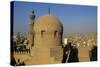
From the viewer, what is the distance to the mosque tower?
111 inches

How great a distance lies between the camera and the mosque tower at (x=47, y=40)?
282cm

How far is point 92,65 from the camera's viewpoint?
313cm

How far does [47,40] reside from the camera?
9.46 feet

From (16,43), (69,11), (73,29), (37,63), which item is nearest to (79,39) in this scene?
(73,29)

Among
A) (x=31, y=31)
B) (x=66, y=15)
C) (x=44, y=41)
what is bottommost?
(x=44, y=41)

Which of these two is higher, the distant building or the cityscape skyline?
the cityscape skyline

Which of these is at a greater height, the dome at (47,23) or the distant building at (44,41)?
the dome at (47,23)

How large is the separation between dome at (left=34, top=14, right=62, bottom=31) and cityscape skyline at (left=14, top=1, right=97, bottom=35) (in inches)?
2.1

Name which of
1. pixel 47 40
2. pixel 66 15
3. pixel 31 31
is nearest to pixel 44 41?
pixel 47 40

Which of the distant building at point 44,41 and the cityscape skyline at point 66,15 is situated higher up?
the cityscape skyline at point 66,15

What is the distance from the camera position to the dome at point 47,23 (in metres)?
2.82

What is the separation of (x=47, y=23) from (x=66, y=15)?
0.99 feet

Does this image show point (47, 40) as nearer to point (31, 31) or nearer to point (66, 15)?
point (31, 31)

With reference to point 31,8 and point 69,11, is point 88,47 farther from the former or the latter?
point 31,8
